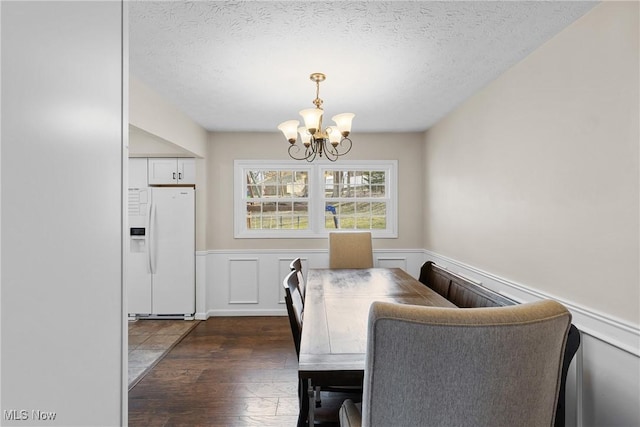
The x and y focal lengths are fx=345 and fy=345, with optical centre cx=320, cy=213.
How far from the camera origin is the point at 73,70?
59cm

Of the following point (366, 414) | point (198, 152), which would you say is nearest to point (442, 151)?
point (198, 152)

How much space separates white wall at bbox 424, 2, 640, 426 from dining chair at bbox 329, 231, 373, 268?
1465 mm

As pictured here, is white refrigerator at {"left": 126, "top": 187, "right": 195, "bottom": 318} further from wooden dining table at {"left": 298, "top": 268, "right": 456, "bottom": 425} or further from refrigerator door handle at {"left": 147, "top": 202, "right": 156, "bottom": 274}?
wooden dining table at {"left": 298, "top": 268, "right": 456, "bottom": 425}

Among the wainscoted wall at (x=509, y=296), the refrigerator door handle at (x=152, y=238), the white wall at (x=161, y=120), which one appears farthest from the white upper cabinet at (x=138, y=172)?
the wainscoted wall at (x=509, y=296)

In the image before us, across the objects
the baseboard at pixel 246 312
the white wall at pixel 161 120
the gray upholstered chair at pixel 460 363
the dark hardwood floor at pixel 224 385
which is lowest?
the dark hardwood floor at pixel 224 385

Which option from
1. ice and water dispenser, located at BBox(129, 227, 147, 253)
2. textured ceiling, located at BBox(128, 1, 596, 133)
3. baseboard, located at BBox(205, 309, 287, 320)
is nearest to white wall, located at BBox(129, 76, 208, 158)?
textured ceiling, located at BBox(128, 1, 596, 133)

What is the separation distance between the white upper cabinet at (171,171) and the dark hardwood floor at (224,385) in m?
1.91

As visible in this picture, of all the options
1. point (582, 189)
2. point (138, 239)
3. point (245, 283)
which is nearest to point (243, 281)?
point (245, 283)

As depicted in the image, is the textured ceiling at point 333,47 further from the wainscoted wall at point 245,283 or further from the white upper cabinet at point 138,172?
the wainscoted wall at point 245,283

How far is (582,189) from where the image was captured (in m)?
1.84

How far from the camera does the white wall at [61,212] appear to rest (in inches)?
18.0

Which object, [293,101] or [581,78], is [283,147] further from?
[581,78]

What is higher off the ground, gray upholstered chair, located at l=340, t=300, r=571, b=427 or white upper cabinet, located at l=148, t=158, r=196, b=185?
white upper cabinet, located at l=148, t=158, r=196, b=185

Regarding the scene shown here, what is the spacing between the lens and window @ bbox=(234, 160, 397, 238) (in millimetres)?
4625
